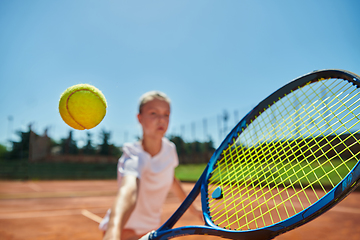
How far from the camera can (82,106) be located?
1.67 meters

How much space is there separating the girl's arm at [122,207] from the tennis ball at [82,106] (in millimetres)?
431

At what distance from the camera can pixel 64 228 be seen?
4.20 meters

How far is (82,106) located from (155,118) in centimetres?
48

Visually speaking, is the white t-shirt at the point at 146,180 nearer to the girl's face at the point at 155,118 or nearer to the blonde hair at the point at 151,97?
the girl's face at the point at 155,118

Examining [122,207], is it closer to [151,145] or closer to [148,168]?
[148,168]

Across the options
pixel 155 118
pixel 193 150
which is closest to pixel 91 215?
pixel 155 118

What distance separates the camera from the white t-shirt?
166 centimetres

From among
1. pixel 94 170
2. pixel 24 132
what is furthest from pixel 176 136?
pixel 24 132

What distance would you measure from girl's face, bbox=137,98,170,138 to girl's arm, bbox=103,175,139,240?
401 mm

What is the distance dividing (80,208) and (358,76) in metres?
6.18

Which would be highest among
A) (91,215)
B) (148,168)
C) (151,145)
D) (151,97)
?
(151,97)

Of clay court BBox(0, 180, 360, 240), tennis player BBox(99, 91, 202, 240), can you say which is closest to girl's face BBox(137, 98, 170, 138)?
tennis player BBox(99, 91, 202, 240)

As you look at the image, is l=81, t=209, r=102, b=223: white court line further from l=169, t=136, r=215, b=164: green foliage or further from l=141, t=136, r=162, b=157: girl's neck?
l=169, t=136, r=215, b=164: green foliage

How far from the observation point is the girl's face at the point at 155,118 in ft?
6.04
